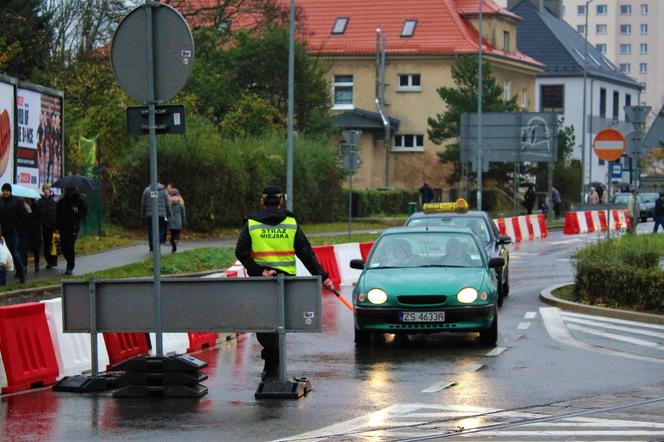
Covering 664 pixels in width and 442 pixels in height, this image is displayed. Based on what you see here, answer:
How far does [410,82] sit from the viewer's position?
81.2 meters

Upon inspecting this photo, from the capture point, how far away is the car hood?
15609 mm

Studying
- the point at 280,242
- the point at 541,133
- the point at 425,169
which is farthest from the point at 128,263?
the point at 425,169

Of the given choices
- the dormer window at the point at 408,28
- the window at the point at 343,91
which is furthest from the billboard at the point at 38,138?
the dormer window at the point at 408,28

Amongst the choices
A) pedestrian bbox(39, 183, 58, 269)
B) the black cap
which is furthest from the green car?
pedestrian bbox(39, 183, 58, 269)

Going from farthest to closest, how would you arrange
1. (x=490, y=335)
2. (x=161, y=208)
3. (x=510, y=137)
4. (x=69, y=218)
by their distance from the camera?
1. (x=510, y=137)
2. (x=161, y=208)
3. (x=69, y=218)
4. (x=490, y=335)

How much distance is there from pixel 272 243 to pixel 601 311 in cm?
854

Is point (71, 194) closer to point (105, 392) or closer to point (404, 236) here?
point (404, 236)

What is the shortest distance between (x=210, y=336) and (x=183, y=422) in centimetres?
641

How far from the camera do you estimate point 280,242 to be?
41.1ft

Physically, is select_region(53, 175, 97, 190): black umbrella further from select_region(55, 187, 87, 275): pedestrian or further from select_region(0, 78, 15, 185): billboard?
select_region(0, 78, 15, 185): billboard

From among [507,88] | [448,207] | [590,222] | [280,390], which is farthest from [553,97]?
[280,390]

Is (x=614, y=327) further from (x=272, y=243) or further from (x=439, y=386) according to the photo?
(x=272, y=243)

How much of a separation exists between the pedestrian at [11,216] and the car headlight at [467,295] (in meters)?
11.9

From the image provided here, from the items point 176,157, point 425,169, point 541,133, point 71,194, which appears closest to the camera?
point 71,194
